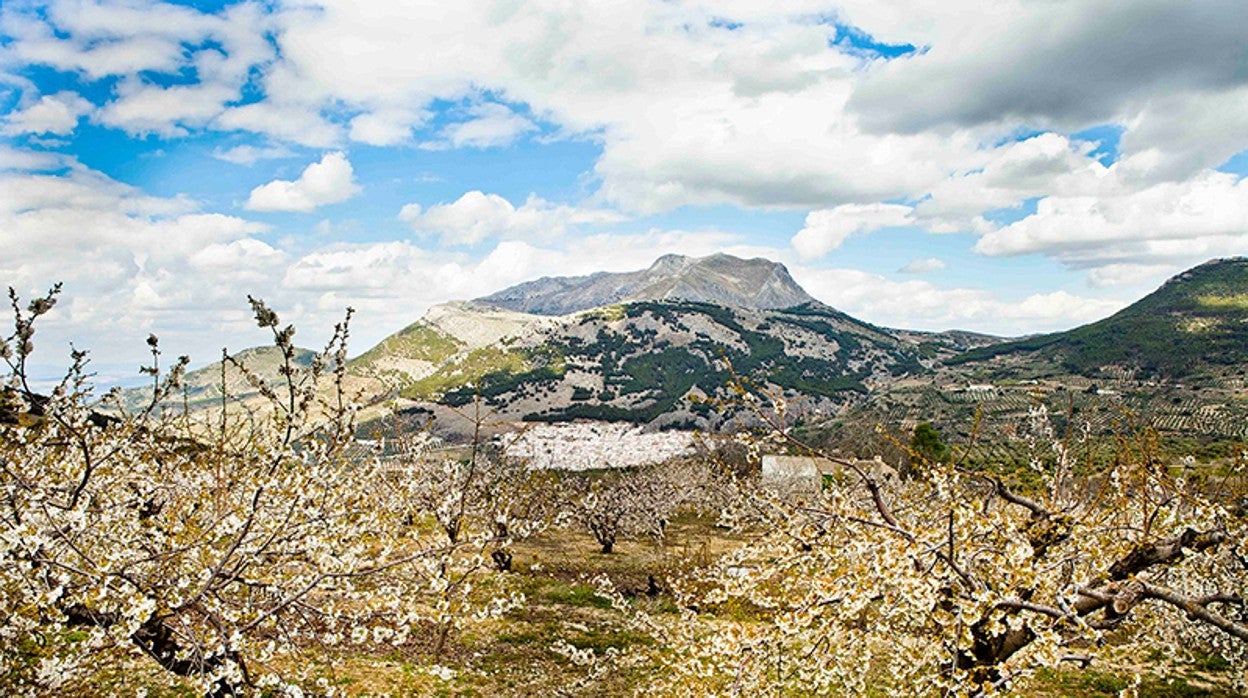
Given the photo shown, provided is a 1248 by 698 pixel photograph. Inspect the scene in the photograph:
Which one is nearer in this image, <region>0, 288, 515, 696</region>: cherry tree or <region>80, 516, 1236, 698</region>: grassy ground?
<region>0, 288, 515, 696</region>: cherry tree

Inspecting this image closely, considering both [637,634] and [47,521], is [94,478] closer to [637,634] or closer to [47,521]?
[47,521]

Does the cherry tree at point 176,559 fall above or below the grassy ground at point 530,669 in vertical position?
above

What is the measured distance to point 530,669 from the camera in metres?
20.2

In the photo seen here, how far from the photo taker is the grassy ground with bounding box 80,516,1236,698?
14680 mm

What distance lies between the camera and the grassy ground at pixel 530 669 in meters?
14.7

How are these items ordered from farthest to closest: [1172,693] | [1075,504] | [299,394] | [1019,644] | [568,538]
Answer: [568,538], [1172,693], [1075,504], [1019,644], [299,394]

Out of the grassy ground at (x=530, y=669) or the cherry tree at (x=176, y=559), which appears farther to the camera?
the grassy ground at (x=530, y=669)

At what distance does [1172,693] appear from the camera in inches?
713

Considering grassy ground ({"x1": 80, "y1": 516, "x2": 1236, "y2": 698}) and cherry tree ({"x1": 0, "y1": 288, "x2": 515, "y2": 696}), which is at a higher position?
cherry tree ({"x1": 0, "y1": 288, "x2": 515, "y2": 696})

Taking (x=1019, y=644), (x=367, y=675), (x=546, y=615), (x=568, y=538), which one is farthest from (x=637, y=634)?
(x=568, y=538)

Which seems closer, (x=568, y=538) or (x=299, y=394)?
(x=299, y=394)

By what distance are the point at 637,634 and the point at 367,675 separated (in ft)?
37.6

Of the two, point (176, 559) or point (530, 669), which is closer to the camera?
point (176, 559)

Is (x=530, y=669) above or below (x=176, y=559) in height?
below
